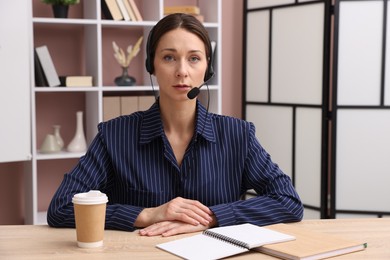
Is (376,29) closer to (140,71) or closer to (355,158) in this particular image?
(355,158)

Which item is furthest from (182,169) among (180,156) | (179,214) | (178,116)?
(179,214)

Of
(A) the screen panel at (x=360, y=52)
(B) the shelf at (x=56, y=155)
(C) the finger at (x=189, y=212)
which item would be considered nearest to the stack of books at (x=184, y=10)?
(A) the screen panel at (x=360, y=52)

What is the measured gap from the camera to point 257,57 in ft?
12.9

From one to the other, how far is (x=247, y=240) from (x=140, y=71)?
2.56m

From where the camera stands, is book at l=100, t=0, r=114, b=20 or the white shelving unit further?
book at l=100, t=0, r=114, b=20

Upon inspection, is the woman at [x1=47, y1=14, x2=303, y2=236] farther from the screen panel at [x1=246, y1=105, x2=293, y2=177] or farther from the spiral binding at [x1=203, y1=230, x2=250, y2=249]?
the screen panel at [x1=246, y1=105, x2=293, y2=177]

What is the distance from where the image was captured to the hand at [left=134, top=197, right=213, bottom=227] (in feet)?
5.02

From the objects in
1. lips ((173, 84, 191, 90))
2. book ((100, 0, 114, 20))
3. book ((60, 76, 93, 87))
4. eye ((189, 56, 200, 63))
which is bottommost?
lips ((173, 84, 191, 90))

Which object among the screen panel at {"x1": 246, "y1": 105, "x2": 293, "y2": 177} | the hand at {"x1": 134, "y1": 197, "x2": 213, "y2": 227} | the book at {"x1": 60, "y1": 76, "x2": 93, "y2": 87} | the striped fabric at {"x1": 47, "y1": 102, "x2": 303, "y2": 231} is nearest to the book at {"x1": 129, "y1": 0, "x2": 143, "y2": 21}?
the book at {"x1": 60, "y1": 76, "x2": 93, "y2": 87}

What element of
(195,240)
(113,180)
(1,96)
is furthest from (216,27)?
(195,240)

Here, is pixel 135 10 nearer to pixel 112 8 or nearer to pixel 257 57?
pixel 112 8

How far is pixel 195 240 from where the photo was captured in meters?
1.40

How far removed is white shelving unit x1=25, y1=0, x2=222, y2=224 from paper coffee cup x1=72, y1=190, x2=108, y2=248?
1.91 metres

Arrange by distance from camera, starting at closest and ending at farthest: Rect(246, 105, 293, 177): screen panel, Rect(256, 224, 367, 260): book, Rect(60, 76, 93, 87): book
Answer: Rect(256, 224, 367, 260): book < Rect(60, 76, 93, 87): book < Rect(246, 105, 293, 177): screen panel
